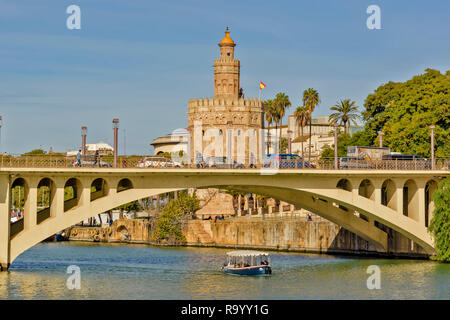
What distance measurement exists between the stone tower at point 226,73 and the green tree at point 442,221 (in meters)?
84.5

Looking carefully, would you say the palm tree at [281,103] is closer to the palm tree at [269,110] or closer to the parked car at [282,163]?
the palm tree at [269,110]

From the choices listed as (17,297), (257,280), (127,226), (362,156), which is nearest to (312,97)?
(127,226)

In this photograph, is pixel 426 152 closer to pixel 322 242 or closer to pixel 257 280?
pixel 322 242

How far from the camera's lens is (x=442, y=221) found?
259ft

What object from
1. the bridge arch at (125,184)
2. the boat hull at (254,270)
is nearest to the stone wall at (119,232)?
the bridge arch at (125,184)

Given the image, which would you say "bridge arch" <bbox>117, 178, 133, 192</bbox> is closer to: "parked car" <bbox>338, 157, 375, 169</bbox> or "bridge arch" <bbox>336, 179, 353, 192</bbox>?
"parked car" <bbox>338, 157, 375, 169</bbox>

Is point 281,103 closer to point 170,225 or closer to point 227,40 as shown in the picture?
point 227,40

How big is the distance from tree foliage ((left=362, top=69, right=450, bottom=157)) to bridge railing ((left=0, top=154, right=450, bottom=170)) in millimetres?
12452

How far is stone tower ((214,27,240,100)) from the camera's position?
162 m

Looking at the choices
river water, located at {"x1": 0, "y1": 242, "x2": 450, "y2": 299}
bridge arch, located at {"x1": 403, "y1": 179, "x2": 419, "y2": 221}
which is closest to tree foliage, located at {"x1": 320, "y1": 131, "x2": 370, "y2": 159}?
river water, located at {"x1": 0, "y1": 242, "x2": 450, "y2": 299}

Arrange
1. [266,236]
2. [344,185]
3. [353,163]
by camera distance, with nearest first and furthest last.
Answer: [353,163], [344,185], [266,236]

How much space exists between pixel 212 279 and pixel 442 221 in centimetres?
2132

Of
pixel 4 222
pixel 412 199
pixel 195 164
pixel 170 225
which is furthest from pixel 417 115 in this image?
pixel 4 222
